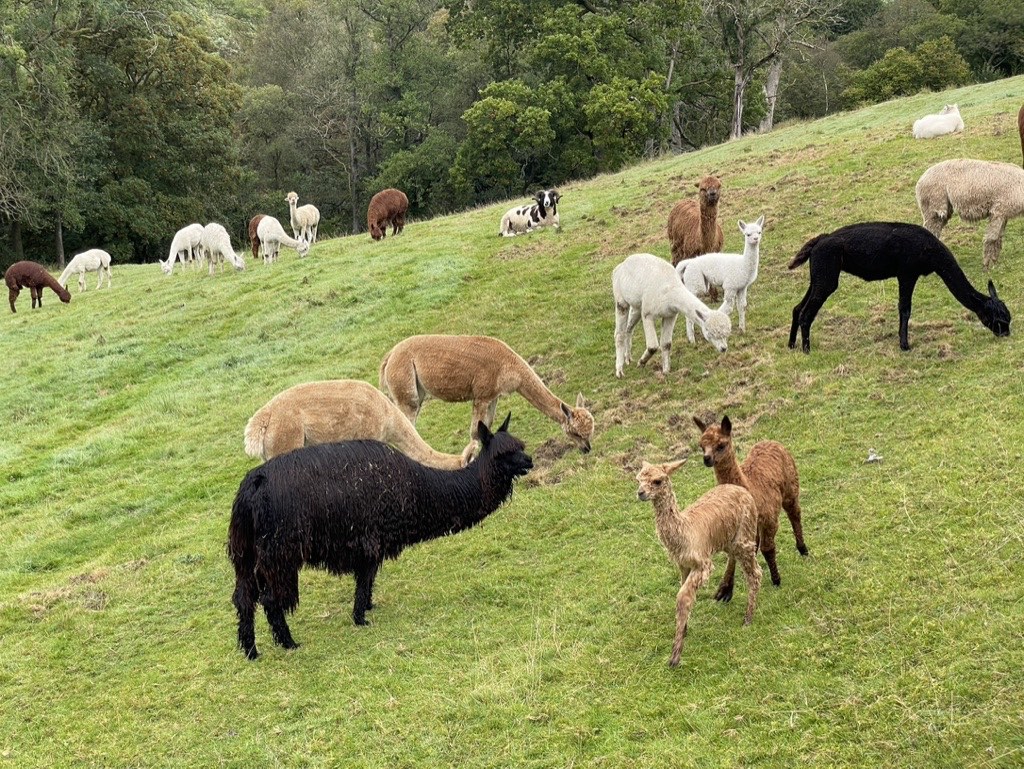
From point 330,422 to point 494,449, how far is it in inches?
71.1

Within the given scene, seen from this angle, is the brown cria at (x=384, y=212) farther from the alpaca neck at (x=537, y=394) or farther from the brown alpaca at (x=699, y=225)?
the alpaca neck at (x=537, y=394)

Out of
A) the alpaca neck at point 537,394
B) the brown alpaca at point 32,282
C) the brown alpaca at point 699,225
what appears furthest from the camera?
the brown alpaca at point 32,282

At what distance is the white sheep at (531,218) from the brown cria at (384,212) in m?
4.06

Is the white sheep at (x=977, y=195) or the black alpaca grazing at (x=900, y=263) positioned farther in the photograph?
the white sheep at (x=977, y=195)

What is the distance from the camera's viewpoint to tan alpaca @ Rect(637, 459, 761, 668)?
19.3 ft

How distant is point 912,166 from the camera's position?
18.4 m

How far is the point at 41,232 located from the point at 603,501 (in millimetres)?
39030

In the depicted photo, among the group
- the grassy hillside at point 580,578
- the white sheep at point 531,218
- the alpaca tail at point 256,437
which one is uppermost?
the white sheep at point 531,218

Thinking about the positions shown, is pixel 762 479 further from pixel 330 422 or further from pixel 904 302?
pixel 904 302

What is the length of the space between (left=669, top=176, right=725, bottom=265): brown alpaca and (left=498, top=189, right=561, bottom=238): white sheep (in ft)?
22.8

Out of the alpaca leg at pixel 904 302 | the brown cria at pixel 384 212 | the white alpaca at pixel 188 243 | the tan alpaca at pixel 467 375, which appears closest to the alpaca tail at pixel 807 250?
the alpaca leg at pixel 904 302

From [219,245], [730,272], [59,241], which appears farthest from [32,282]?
[730,272]

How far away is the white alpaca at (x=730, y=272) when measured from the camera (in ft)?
39.4

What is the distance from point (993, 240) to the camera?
40.5 feet
